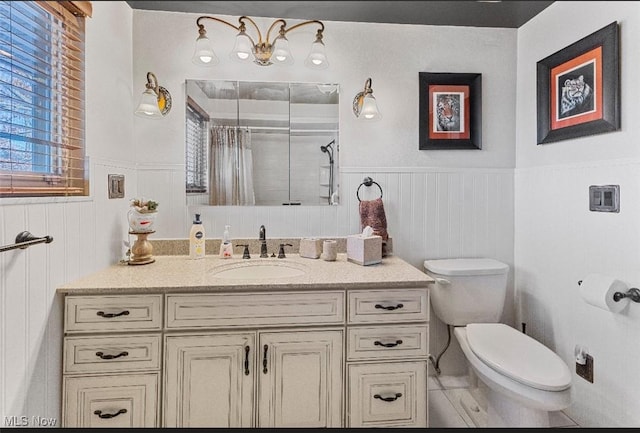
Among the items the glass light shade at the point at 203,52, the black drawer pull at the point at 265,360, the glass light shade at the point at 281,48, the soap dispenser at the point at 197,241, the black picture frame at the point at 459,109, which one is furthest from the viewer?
the black picture frame at the point at 459,109

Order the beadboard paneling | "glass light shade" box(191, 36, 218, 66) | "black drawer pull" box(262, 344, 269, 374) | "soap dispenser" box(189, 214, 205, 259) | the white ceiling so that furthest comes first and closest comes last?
"soap dispenser" box(189, 214, 205, 259) < "glass light shade" box(191, 36, 218, 66) < "black drawer pull" box(262, 344, 269, 374) < the beadboard paneling < the white ceiling

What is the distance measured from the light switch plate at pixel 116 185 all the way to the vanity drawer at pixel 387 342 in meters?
1.04

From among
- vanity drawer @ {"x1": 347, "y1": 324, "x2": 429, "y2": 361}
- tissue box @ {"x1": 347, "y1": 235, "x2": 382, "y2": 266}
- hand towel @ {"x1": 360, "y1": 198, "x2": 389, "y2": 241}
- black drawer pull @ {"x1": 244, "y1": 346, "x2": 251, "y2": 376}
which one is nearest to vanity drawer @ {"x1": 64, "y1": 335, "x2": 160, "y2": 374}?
black drawer pull @ {"x1": 244, "y1": 346, "x2": 251, "y2": 376}

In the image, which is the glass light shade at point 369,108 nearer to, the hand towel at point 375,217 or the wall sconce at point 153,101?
the hand towel at point 375,217

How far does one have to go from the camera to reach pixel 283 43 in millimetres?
1302

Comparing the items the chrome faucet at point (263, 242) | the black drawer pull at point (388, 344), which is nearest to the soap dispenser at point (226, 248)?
the chrome faucet at point (263, 242)

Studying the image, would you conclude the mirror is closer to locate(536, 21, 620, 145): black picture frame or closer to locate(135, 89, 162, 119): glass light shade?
locate(135, 89, 162, 119): glass light shade

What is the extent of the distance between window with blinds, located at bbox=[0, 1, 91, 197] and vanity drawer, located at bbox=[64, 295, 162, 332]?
352 millimetres

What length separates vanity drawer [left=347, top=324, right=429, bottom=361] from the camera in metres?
1.16

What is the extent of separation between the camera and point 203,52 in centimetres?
140

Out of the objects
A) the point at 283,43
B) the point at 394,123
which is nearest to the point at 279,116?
the point at 283,43

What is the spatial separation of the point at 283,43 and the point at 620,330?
1.55m

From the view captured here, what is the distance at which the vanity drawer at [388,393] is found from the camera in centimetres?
114

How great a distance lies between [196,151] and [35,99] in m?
0.75
